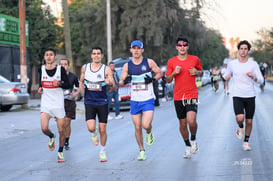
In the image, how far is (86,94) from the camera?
28.9ft

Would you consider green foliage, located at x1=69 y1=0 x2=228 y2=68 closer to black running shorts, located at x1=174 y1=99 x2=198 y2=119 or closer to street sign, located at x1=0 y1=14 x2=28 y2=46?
street sign, located at x1=0 y1=14 x2=28 y2=46

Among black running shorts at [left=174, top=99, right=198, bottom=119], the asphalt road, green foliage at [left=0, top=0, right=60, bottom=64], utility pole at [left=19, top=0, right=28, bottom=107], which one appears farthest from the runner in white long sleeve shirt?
green foliage at [left=0, top=0, right=60, bottom=64]

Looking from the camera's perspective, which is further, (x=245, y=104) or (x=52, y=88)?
(x=245, y=104)

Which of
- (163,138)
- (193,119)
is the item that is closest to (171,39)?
(163,138)

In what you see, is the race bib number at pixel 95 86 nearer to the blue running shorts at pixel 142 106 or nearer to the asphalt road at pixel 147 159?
the blue running shorts at pixel 142 106

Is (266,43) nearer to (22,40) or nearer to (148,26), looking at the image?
(148,26)

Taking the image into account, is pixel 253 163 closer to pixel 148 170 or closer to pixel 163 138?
pixel 148 170

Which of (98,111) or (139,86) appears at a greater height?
(139,86)

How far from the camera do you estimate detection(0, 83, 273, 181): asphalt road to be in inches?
298

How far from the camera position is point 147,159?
352 inches

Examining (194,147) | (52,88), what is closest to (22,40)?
(52,88)

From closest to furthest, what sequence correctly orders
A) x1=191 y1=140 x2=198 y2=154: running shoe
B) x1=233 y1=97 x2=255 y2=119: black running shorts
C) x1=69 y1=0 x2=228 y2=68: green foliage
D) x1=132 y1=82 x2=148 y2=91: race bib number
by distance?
1. x1=132 y1=82 x2=148 y2=91: race bib number
2. x1=191 y1=140 x2=198 y2=154: running shoe
3. x1=233 y1=97 x2=255 y2=119: black running shorts
4. x1=69 y1=0 x2=228 y2=68: green foliage

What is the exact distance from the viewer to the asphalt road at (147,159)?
7.57 m

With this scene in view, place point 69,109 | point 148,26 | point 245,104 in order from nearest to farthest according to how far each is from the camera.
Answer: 1. point 245,104
2. point 69,109
3. point 148,26
